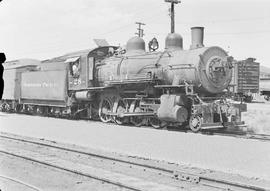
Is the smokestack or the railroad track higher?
the smokestack

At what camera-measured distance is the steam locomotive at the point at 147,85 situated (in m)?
15.3

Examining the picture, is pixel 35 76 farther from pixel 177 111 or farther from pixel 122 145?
pixel 122 145

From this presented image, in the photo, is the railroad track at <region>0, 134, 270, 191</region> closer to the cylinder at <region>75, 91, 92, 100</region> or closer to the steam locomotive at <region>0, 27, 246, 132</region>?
the steam locomotive at <region>0, 27, 246, 132</region>

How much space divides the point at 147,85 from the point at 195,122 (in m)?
3.10

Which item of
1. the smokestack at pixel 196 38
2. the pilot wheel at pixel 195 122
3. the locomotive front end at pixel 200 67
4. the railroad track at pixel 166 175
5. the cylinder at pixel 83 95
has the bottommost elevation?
the railroad track at pixel 166 175

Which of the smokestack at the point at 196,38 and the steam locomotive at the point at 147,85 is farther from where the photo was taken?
the smokestack at the point at 196,38

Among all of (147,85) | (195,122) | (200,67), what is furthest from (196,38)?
(195,122)

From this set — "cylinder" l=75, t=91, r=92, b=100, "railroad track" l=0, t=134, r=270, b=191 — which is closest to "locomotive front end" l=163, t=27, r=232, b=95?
"cylinder" l=75, t=91, r=92, b=100

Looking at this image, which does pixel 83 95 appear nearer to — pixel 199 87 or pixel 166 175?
pixel 199 87

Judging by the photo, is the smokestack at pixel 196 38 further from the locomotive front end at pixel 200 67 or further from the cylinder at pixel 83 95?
the cylinder at pixel 83 95

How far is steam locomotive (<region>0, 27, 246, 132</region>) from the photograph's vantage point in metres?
15.3

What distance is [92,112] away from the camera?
2072 centimetres

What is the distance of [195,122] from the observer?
14883mm

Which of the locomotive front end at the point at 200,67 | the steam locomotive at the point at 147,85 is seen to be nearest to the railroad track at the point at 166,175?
the steam locomotive at the point at 147,85
